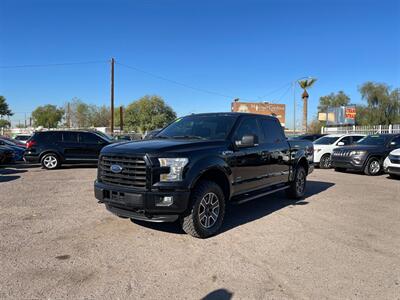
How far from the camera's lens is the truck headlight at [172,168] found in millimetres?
4734

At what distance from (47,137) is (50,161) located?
111 centimetres

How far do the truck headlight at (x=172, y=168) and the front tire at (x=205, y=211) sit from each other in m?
0.40

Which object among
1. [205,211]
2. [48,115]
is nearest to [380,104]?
[205,211]

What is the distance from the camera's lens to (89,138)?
48.5 ft

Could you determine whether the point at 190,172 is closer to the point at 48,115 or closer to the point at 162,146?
the point at 162,146

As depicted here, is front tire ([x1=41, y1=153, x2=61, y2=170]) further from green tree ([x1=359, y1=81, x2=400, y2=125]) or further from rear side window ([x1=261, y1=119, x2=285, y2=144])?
green tree ([x1=359, y1=81, x2=400, y2=125])

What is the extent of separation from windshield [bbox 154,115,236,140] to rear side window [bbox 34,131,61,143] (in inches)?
374

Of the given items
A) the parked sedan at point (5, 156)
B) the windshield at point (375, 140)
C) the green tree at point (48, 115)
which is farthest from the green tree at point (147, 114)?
the windshield at point (375, 140)

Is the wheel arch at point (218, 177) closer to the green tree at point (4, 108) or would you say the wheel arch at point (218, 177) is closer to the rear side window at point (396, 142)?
the rear side window at point (396, 142)

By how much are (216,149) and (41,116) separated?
332 feet

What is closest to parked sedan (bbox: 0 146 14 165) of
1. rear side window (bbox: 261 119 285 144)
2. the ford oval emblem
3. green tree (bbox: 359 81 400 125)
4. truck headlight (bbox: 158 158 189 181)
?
the ford oval emblem

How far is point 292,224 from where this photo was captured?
5.93 meters

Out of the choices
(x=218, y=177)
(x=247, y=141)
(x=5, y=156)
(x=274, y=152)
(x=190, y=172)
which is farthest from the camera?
(x=5, y=156)

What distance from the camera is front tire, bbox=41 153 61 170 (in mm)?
14133
